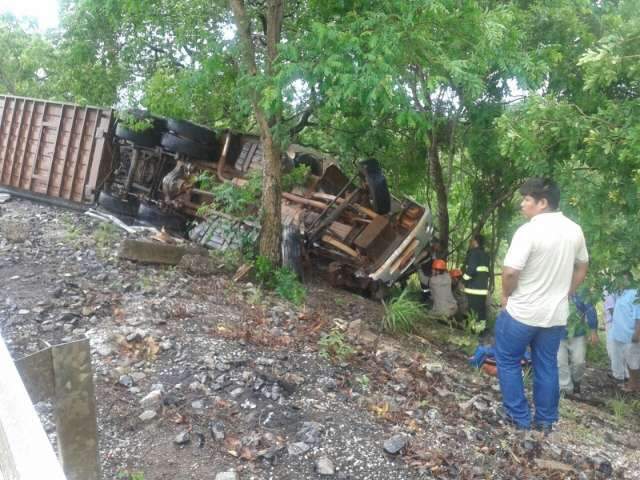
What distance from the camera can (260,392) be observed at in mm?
3816

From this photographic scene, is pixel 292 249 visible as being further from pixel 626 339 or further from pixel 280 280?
pixel 626 339

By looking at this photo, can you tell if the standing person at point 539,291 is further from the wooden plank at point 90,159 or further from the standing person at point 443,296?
the wooden plank at point 90,159

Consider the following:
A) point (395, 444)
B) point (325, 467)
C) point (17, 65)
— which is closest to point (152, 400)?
point (325, 467)

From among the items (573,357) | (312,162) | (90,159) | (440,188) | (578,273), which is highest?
(440,188)

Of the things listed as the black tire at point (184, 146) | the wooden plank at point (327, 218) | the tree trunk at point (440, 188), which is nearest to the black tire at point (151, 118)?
the black tire at point (184, 146)

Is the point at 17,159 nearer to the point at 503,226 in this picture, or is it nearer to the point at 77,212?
the point at 77,212

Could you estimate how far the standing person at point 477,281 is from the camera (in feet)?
26.8

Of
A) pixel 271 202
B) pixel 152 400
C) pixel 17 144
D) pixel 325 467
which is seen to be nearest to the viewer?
pixel 325 467

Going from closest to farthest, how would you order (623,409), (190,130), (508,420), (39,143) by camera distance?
(508,420) → (623,409) → (190,130) → (39,143)

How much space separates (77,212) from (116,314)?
5.21 meters

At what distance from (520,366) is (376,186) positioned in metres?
4.25

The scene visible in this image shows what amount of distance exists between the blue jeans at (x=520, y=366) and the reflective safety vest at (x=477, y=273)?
4228mm

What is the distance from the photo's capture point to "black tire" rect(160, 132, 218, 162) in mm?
8820

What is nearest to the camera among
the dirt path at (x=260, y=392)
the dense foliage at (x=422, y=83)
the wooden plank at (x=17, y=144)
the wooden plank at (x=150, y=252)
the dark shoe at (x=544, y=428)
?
the dirt path at (x=260, y=392)
